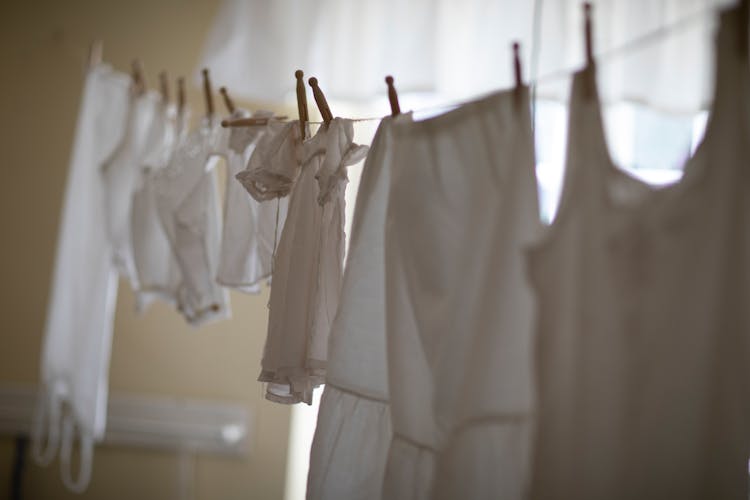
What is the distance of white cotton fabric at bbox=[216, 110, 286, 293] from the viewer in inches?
55.8

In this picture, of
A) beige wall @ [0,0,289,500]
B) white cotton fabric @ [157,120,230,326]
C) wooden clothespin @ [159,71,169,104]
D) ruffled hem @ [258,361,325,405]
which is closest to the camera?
ruffled hem @ [258,361,325,405]

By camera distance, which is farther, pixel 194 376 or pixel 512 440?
pixel 194 376

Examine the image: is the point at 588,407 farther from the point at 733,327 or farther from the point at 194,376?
the point at 194,376

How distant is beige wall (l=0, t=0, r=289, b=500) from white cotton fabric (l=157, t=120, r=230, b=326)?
0.52m

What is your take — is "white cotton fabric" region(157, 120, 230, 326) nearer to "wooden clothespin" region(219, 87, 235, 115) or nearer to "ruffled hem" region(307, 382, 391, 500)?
"wooden clothespin" region(219, 87, 235, 115)

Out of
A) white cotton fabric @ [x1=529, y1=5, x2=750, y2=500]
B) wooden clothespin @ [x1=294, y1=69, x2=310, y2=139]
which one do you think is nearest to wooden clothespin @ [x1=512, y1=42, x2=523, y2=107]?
white cotton fabric @ [x1=529, y1=5, x2=750, y2=500]

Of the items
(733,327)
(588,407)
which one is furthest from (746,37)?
(588,407)

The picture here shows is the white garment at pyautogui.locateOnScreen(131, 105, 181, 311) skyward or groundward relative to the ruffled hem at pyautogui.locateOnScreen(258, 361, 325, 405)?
skyward

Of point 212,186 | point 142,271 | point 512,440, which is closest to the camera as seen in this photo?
point 512,440

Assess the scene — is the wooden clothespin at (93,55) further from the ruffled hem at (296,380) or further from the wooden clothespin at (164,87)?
the ruffled hem at (296,380)

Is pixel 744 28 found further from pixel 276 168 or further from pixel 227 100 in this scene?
pixel 227 100

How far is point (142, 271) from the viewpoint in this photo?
5.59 ft

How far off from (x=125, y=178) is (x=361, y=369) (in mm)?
903

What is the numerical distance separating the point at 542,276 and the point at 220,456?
4.86 ft
